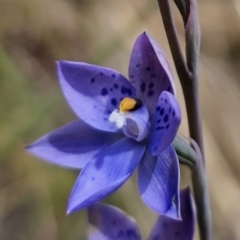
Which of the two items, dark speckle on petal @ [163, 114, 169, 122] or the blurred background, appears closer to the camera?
dark speckle on petal @ [163, 114, 169, 122]

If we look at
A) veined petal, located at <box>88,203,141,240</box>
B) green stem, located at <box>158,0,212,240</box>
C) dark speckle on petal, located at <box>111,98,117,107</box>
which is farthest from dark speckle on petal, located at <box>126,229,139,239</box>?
dark speckle on petal, located at <box>111,98,117,107</box>

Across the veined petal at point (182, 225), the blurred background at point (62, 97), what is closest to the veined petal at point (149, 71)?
the veined petal at point (182, 225)

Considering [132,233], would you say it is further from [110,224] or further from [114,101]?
[114,101]

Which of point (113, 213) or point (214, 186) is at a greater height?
point (113, 213)

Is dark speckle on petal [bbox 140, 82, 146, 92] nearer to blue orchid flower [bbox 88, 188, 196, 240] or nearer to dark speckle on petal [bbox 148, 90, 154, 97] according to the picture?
dark speckle on petal [bbox 148, 90, 154, 97]

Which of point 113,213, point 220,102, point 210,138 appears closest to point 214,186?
point 210,138

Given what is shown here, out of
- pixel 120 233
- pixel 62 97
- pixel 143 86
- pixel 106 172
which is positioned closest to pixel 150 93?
pixel 143 86

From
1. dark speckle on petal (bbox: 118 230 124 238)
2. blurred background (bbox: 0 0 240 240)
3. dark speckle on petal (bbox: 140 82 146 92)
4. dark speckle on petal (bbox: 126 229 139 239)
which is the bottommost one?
blurred background (bbox: 0 0 240 240)

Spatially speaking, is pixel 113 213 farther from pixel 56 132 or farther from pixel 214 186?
pixel 214 186
